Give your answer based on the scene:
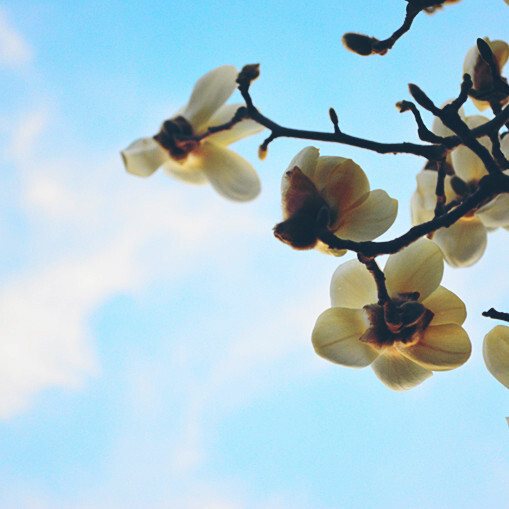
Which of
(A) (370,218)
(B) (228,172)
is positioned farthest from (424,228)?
(B) (228,172)

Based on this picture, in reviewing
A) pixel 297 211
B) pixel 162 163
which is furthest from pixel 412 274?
pixel 162 163

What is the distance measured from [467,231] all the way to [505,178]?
210 millimetres

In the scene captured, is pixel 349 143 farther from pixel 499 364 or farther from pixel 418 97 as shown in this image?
pixel 499 364

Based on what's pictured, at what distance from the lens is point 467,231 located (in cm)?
81

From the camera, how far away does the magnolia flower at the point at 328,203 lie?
604 millimetres

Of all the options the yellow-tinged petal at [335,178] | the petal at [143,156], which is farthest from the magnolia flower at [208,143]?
the yellow-tinged petal at [335,178]

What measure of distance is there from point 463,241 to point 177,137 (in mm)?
450

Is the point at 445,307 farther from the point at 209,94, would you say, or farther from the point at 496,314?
the point at 209,94

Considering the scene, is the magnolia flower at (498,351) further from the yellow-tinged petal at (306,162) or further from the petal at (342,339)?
the yellow-tinged petal at (306,162)

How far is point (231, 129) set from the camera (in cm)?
78

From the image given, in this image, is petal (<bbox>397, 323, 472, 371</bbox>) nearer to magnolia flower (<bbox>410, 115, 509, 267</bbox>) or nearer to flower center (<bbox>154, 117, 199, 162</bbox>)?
magnolia flower (<bbox>410, 115, 509, 267</bbox>)

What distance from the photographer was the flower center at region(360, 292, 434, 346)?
0.62 metres

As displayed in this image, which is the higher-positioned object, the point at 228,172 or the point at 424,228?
the point at 228,172

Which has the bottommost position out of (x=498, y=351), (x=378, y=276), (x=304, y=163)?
(x=498, y=351)
